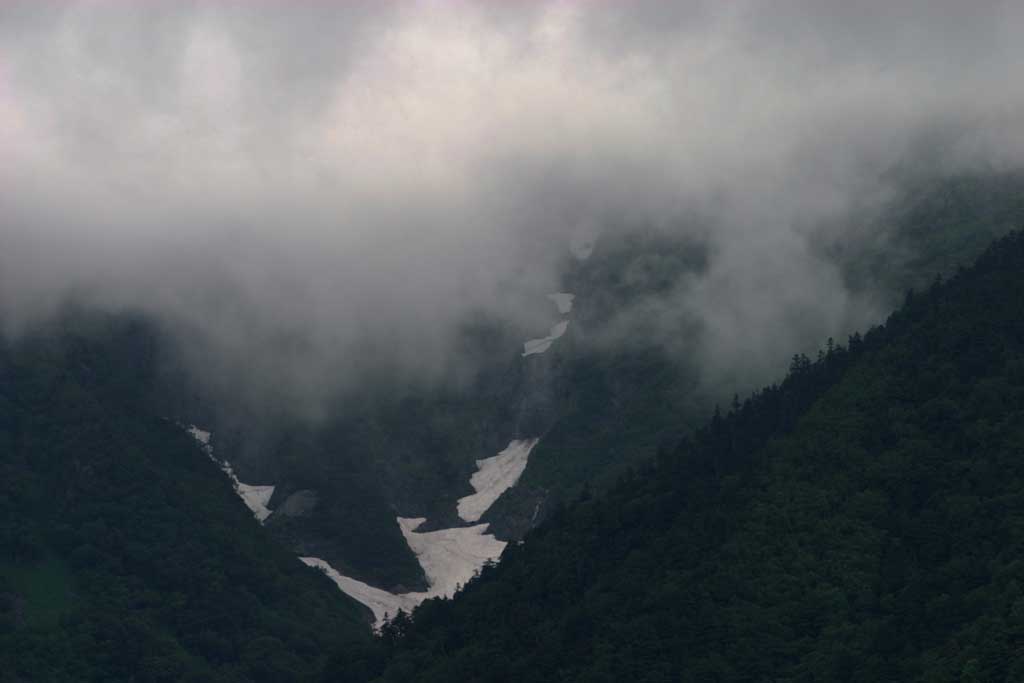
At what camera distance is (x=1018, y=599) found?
200 metres

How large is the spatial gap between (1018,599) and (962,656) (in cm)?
775

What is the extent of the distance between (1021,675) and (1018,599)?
1226cm

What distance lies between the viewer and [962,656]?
198m

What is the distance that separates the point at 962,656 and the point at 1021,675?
9711 mm

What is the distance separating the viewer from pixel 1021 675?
18888 centimetres
